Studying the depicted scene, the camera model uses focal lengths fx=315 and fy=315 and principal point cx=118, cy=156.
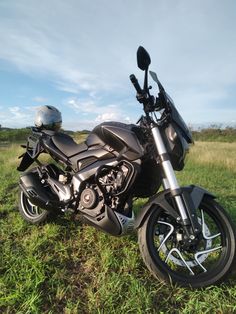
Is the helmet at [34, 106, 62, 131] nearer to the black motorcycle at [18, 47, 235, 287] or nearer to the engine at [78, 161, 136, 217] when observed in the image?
the black motorcycle at [18, 47, 235, 287]

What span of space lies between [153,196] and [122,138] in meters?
0.57

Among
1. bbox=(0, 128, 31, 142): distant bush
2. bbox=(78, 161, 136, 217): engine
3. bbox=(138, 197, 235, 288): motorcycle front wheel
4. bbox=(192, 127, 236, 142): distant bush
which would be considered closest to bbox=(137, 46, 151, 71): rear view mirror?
bbox=(78, 161, 136, 217): engine

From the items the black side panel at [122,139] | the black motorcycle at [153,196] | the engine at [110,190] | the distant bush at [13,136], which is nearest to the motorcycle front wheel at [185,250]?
the black motorcycle at [153,196]

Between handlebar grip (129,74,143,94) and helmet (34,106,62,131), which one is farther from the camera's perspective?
helmet (34,106,62,131)

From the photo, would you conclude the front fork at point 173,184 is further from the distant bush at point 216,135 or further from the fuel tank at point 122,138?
the distant bush at point 216,135

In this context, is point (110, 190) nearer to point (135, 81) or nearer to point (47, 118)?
point (135, 81)

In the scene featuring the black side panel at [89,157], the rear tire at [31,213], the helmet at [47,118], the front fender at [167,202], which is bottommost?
the rear tire at [31,213]

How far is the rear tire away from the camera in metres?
3.68

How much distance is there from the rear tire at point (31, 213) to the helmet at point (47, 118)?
38.2 inches

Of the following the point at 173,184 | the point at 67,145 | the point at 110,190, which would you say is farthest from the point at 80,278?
the point at 67,145

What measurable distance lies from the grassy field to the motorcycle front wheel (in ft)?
0.33

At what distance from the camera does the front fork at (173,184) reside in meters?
2.37

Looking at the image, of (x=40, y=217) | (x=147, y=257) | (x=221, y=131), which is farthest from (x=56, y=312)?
(x=221, y=131)

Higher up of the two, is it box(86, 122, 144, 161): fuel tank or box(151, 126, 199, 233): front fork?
box(86, 122, 144, 161): fuel tank
